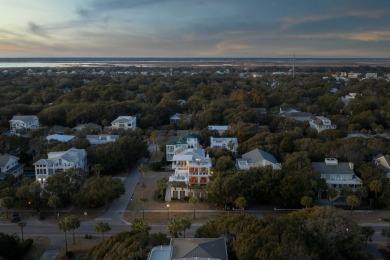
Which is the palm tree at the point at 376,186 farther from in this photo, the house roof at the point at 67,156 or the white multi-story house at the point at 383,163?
the house roof at the point at 67,156

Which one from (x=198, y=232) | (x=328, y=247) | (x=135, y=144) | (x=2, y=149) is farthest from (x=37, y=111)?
(x=328, y=247)

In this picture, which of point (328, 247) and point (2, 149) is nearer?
point (328, 247)

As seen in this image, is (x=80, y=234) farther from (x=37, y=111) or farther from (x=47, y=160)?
(x=37, y=111)

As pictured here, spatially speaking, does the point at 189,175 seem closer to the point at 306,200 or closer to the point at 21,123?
the point at 306,200

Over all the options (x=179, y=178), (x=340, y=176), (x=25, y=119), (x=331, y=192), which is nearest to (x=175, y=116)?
(x=25, y=119)

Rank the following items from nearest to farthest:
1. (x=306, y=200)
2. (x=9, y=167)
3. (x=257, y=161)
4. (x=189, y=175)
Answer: (x=306, y=200)
(x=189, y=175)
(x=257, y=161)
(x=9, y=167)
